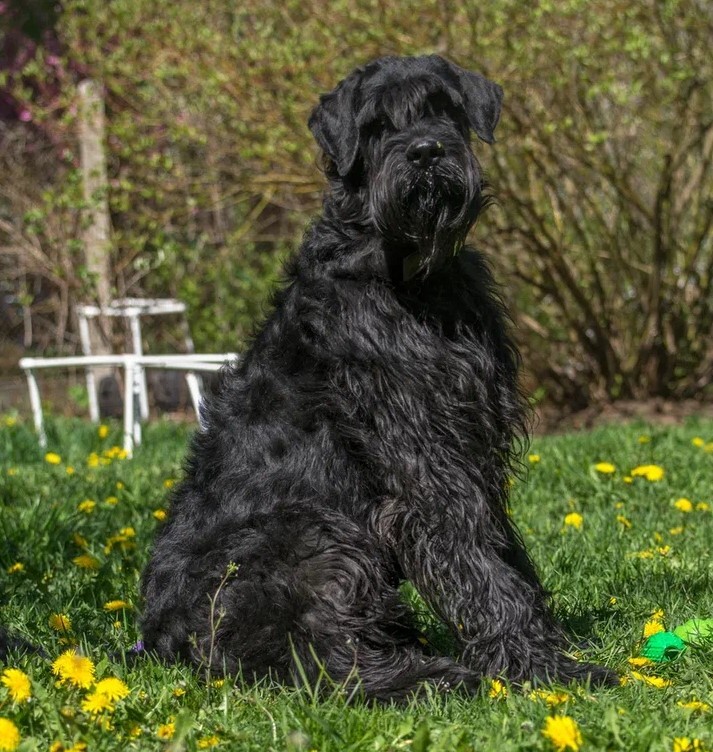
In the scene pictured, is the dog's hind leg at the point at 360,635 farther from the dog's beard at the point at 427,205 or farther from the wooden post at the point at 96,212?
the wooden post at the point at 96,212

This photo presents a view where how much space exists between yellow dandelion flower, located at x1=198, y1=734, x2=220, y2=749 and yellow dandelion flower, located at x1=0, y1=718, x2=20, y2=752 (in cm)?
39

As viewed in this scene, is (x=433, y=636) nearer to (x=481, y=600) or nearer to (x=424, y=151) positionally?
(x=481, y=600)

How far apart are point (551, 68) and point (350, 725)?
6084mm

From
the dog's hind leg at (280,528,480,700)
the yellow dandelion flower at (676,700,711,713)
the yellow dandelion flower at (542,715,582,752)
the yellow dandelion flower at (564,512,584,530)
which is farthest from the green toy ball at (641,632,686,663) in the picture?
the yellow dandelion flower at (564,512,584,530)

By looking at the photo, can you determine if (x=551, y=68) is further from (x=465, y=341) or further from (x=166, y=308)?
(x=465, y=341)

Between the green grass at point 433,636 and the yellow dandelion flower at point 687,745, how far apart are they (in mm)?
46

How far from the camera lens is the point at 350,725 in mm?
2551

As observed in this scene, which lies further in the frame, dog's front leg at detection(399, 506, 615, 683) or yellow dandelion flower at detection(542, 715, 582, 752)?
dog's front leg at detection(399, 506, 615, 683)

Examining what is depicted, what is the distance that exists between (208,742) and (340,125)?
6.14 feet

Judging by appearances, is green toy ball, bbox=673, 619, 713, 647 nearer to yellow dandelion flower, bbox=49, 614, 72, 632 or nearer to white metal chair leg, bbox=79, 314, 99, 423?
yellow dandelion flower, bbox=49, 614, 72, 632

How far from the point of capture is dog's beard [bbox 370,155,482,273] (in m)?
3.13

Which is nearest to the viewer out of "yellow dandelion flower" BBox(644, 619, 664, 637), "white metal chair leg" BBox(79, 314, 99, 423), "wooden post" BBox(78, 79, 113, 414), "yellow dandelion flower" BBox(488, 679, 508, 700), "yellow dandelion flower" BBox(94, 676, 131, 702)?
"yellow dandelion flower" BBox(94, 676, 131, 702)

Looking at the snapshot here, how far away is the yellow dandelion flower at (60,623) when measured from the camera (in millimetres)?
3412

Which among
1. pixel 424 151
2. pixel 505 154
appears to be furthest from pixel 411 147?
pixel 505 154
